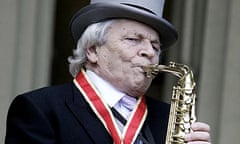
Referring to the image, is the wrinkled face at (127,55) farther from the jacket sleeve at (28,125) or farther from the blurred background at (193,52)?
Answer: the blurred background at (193,52)

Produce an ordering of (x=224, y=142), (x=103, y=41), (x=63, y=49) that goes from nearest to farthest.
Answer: (x=103, y=41)
(x=224, y=142)
(x=63, y=49)

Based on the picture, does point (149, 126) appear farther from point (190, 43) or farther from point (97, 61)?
point (190, 43)

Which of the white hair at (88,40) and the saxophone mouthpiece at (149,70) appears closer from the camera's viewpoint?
the saxophone mouthpiece at (149,70)

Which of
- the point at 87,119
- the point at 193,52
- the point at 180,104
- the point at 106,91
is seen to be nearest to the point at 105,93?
the point at 106,91

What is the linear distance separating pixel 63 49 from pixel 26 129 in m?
2.29

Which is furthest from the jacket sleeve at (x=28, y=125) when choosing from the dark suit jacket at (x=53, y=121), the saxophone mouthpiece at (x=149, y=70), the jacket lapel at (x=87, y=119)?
the saxophone mouthpiece at (x=149, y=70)

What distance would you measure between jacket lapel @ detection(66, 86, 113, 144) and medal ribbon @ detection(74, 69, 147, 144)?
0.6 inches

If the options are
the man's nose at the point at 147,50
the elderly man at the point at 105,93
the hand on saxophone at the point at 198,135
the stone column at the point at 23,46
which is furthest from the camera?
the stone column at the point at 23,46

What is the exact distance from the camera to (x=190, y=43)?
17.4 ft

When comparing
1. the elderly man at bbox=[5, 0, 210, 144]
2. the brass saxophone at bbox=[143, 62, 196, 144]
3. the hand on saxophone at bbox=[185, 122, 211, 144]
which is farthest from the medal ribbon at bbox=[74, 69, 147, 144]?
the hand on saxophone at bbox=[185, 122, 211, 144]

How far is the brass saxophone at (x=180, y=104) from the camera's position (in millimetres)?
3420

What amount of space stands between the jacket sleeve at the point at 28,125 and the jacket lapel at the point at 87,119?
0.12 meters

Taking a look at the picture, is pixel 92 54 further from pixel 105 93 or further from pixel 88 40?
pixel 105 93

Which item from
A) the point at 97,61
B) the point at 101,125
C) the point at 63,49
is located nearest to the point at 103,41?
the point at 97,61
